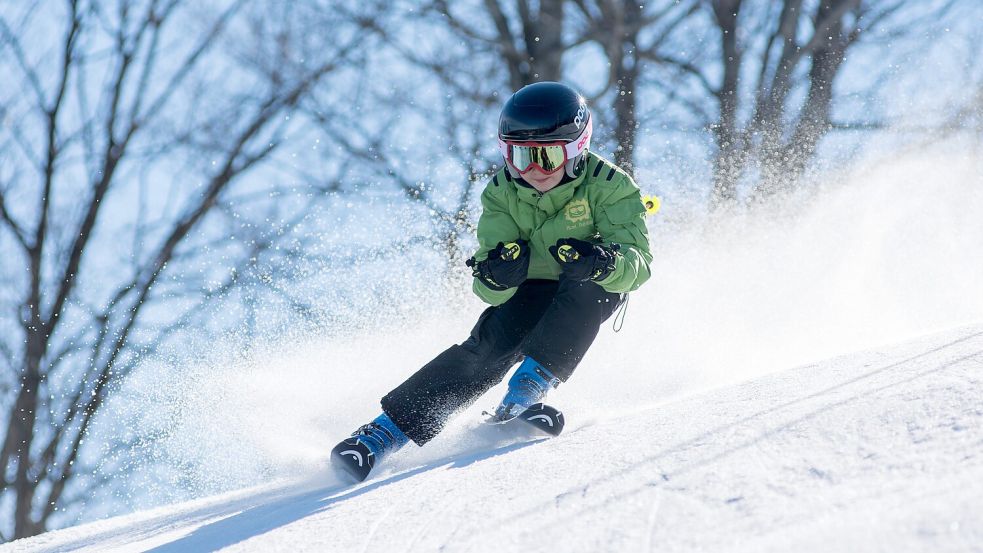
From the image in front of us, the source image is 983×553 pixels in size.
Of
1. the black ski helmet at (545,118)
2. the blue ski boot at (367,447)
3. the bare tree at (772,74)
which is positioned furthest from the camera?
the bare tree at (772,74)

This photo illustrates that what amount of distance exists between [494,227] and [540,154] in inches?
14.8

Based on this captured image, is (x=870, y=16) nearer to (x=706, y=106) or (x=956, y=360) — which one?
(x=706, y=106)

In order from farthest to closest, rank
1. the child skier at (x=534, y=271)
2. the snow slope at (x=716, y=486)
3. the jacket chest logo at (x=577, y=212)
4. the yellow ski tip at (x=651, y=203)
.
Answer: the yellow ski tip at (x=651, y=203) → the jacket chest logo at (x=577, y=212) → the child skier at (x=534, y=271) → the snow slope at (x=716, y=486)

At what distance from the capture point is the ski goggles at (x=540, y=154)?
3.28 metres

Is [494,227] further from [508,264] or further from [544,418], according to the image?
[544,418]

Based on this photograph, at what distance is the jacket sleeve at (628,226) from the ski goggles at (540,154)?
0.72 feet

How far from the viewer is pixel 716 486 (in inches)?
67.0

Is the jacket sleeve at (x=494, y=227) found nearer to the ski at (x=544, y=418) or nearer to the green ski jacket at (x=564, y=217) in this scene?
the green ski jacket at (x=564, y=217)

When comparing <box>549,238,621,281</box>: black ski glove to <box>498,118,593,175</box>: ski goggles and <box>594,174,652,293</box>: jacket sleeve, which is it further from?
<box>498,118,593,175</box>: ski goggles

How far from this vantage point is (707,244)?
30.6ft

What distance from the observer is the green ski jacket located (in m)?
3.34

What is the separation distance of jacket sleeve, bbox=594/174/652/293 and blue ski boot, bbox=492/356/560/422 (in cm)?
38

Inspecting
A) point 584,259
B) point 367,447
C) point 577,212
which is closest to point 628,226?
point 577,212

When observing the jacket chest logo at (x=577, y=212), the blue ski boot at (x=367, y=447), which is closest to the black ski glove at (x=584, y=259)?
the jacket chest logo at (x=577, y=212)
